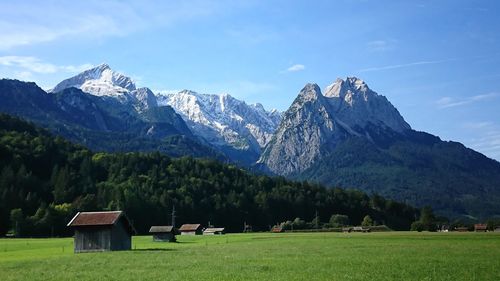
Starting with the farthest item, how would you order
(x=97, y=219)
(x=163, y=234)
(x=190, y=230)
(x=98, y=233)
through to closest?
(x=190, y=230)
(x=163, y=234)
(x=97, y=219)
(x=98, y=233)

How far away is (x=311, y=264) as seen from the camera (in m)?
49.4

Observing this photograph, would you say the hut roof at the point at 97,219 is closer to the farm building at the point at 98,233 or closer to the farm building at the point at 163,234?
the farm building at the point at 98,233

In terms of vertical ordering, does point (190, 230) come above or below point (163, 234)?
below

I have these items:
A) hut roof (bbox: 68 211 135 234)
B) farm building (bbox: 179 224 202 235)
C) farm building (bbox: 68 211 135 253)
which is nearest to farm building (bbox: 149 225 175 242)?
hut roof (bbox: 68 211 135 234)

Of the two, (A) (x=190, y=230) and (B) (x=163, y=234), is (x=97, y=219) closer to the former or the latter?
(B) (x=163, y=234)

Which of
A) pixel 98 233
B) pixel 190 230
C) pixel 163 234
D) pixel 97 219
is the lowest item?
pixel 190 230

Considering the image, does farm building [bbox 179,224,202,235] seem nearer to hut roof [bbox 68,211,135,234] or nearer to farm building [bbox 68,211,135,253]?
hut roof [bbox 68,211,135,234]

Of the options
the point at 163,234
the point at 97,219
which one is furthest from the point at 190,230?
the point at 97,219

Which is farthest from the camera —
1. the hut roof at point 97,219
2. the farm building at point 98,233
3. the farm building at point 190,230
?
the farm building at point 190,230

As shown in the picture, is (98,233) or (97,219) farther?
(97,219)

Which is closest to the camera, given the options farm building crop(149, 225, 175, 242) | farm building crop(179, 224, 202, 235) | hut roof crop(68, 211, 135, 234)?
hut roof crop(68, 211, 135, 234)

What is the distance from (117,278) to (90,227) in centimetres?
4452

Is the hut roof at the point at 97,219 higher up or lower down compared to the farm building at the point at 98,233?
higher up

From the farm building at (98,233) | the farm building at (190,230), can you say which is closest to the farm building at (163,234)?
the farm building at (98,233)
